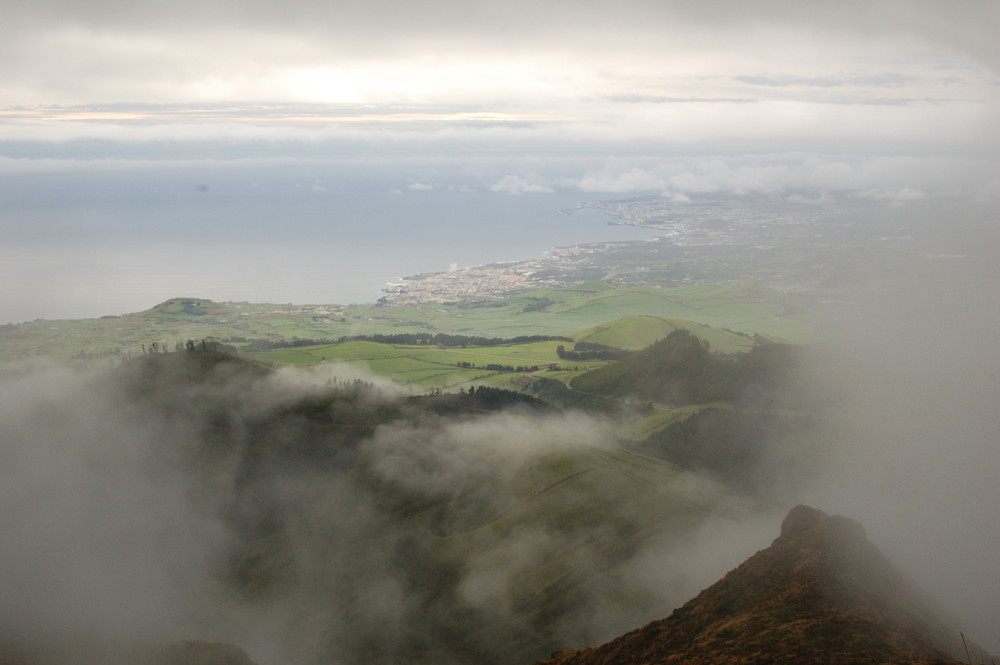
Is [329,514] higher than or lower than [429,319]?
lower

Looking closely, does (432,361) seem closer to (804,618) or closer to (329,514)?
(329,514)

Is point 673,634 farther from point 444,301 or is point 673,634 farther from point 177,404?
point 444,301

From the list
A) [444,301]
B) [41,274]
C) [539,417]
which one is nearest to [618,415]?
[539,417]

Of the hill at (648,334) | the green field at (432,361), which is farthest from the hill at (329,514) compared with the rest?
the hill at (648,334)

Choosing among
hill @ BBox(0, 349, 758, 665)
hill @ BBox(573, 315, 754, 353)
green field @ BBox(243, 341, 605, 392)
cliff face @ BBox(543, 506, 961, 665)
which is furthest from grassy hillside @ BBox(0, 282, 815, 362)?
cliff face @ BBox(543, 506, 961, 665)

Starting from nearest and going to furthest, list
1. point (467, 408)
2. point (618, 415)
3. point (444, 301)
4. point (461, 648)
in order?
point (461, 648)
point (467, 408)
point (618, 415)
point (444, 301)

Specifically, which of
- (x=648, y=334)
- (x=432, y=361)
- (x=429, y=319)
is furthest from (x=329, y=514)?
(x=429, y=319)

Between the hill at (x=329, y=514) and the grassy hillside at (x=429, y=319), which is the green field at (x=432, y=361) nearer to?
the hill at (x=329, y=514)

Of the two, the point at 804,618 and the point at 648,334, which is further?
the point at 648,334
